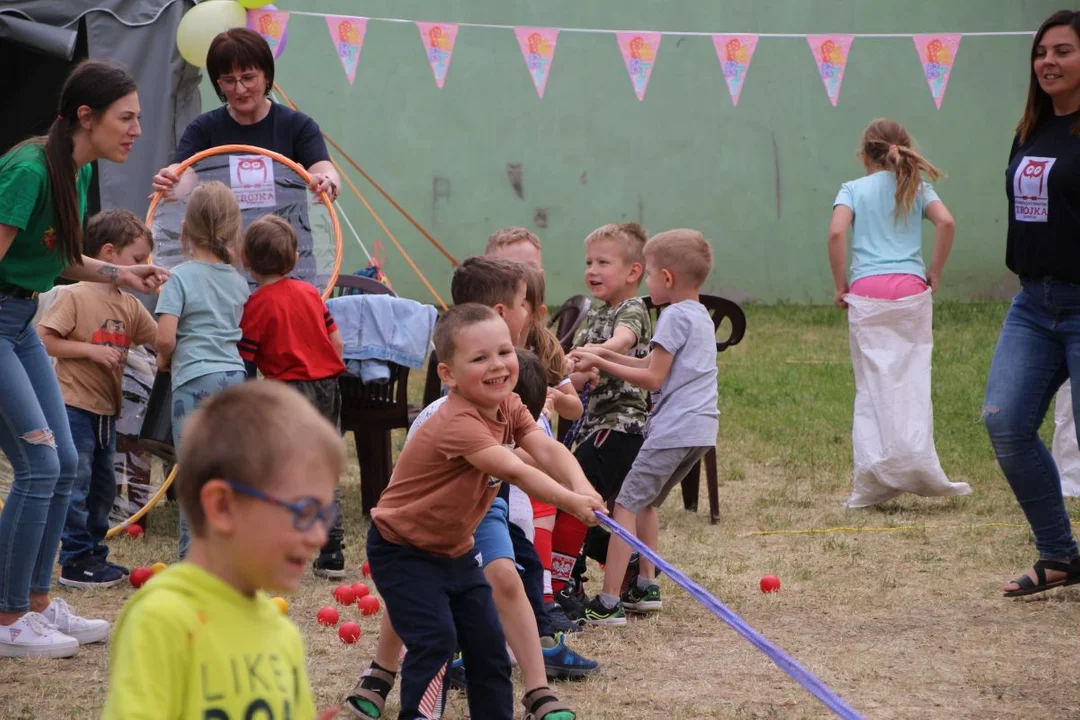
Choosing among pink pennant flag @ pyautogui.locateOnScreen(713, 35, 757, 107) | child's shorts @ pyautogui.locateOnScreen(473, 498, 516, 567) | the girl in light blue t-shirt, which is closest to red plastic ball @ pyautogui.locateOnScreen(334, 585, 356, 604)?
child's shorts @ pyautogui.locateOnScreen(473, 498, 516, 567)

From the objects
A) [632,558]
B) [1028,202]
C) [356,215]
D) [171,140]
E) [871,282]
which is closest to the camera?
[1028,202]

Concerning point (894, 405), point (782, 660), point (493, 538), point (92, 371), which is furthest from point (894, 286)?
point (782, 660)

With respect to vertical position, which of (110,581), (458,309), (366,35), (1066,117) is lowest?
(110,581)

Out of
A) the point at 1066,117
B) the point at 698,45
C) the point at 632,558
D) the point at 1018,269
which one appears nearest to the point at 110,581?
the point at 632,558

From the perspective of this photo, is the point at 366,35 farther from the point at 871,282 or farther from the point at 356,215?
the point at 871,282

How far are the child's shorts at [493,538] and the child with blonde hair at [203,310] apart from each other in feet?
5.41

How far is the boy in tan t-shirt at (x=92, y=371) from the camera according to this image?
5.18m

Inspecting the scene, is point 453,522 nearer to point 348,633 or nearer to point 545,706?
point 545,706

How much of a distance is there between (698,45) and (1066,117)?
31.5 feet

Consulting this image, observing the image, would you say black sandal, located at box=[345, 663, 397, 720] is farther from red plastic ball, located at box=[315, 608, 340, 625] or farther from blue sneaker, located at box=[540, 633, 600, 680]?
red plastic ball, located at box=[315, 608, 340, 625]

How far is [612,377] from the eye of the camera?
199 inches

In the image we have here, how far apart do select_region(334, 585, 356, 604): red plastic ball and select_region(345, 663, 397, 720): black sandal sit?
115 cm

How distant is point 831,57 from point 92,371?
9.53 meters

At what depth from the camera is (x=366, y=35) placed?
13672 mm
